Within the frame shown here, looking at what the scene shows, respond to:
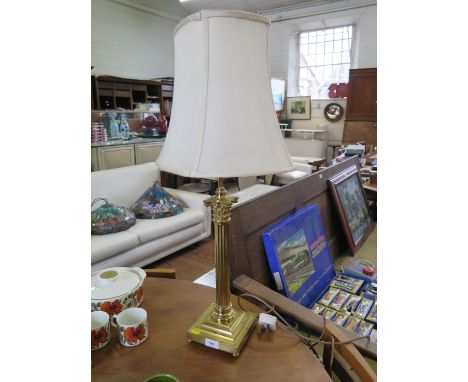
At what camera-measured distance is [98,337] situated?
76cm

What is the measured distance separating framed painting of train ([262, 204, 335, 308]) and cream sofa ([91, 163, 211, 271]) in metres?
1.32

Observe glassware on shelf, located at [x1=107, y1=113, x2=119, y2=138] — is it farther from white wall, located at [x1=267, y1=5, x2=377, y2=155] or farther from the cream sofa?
white wall, located at [x1=267, y1=5, x2=377, y2=155]

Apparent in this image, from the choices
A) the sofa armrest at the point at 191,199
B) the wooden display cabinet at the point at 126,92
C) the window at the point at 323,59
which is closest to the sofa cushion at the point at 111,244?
the sofa armrest at the point at 191,199

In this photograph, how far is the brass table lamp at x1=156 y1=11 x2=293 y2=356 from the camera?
63cm

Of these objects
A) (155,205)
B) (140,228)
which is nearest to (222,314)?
(140,228)

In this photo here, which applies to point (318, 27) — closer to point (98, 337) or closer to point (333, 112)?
point (333, 112)

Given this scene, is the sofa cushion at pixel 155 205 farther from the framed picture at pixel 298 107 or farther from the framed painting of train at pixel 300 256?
the framed picture at pixel 298 107

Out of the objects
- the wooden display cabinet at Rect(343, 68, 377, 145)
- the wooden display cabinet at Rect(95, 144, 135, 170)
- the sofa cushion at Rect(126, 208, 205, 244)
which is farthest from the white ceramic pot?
the wooden display cabinet at Rect(343, 68, 377, 145)

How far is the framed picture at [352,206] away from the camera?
1892 mm

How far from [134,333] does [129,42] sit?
595 centimetres

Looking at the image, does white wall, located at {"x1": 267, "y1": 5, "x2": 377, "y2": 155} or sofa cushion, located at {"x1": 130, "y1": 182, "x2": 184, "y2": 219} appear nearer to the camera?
sofa cushion, located at {"x1": 130, "y1": 182, "x2": 184, "y2": 219}

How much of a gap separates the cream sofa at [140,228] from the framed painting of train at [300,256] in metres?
1.32
